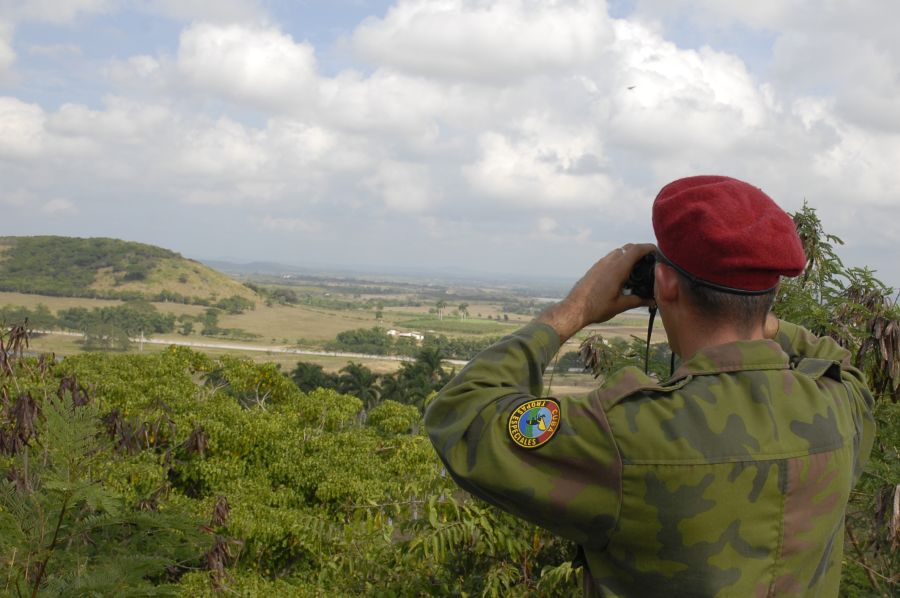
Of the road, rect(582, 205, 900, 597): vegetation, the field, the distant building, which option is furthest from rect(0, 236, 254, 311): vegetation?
rect(582, 205, 900, 597): vegetation

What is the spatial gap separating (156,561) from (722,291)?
11.7 ft

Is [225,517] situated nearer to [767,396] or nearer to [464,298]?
[767,396]

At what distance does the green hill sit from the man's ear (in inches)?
4633

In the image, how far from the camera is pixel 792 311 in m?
4.78

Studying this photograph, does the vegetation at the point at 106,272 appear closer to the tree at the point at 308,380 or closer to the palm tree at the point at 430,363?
the tree at the point at 308,380

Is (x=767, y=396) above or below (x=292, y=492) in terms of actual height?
above

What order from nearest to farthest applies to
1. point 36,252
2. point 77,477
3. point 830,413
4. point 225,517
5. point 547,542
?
point 830,413 < point 77,477 < point 547,542 < point 225,517 < point 36,252

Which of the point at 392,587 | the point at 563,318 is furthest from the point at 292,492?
the point at 563,318

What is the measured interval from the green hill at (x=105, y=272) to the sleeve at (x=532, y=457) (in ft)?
386

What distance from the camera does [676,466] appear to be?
1177 millimetres

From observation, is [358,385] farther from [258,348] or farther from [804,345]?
[258,348]

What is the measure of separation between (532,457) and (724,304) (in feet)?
1.53

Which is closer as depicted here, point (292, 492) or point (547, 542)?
point (547, 542)

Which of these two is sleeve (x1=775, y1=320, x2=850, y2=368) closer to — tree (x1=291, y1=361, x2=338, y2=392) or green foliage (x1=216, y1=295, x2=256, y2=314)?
tree (x1=291, y1=361, x2=338, y2=392)
